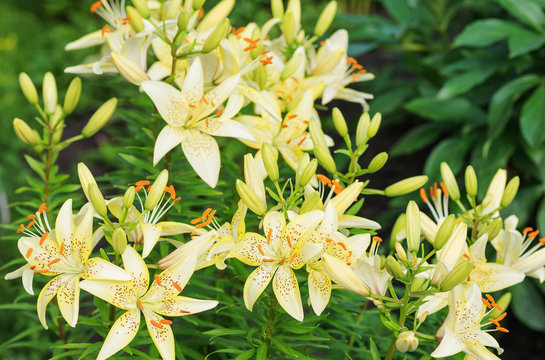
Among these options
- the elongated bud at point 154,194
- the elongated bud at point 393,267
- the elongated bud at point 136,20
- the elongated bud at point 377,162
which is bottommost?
the elongated bud at point 393,267

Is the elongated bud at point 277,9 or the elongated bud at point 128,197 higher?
the elongated bud at point 277,9

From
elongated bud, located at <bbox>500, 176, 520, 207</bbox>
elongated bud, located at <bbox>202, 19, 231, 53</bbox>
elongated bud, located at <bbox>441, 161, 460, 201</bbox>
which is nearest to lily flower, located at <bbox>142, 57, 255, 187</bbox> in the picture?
elongated bud, located at <bbox>202, 19, 231, 53</bbox>

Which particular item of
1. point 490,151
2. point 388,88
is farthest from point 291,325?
point 388,88

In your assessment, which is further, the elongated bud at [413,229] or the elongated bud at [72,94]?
the elongated bud at [72,94]

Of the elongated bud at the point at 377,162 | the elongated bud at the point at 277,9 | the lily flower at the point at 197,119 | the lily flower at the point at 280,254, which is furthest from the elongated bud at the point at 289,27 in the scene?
the lily flower at the point at 280,254

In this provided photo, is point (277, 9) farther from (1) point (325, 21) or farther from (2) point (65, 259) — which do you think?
(2) point (65, 259)

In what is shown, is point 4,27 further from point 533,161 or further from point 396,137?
point 533,161

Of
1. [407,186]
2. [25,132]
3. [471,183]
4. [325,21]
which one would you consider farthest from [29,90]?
[471,183]

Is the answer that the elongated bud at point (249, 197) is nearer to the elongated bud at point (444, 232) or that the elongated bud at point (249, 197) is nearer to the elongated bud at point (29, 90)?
the elongated bud at point (444, 232)
